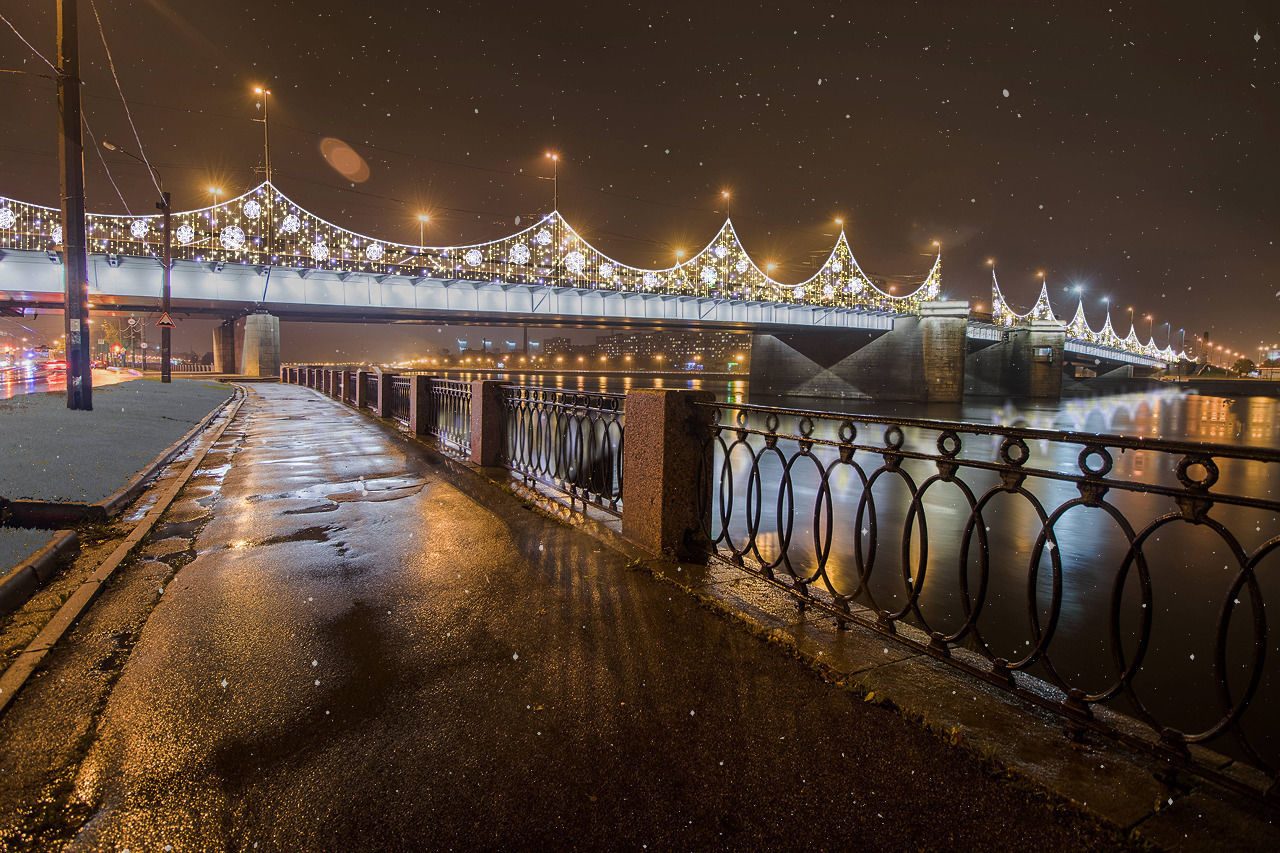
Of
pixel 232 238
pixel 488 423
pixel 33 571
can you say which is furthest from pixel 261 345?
pixel 33 571

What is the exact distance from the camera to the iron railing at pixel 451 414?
37.2 feet

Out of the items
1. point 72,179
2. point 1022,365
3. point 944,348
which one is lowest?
point 1022,365

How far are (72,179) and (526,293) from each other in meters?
41.4

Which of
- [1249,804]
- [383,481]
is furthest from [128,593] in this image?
[1249,804]

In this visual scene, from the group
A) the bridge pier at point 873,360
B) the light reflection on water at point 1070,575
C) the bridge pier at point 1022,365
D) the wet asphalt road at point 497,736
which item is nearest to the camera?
the wet asphalt road at point 497,736

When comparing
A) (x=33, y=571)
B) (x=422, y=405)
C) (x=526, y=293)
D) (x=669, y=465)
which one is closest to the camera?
(x=33, y=571)

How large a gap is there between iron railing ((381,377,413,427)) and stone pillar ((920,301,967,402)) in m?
53.8

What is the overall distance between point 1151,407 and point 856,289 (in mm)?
29156

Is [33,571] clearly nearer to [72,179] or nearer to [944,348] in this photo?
[72,179]

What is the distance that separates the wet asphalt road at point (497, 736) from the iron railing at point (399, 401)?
1263 centimetres

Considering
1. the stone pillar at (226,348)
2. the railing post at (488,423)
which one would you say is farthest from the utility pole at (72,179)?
the stone pillar at (226,348)

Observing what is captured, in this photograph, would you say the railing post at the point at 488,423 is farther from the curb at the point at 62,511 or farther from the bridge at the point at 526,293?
the bridge at the point at 526,293

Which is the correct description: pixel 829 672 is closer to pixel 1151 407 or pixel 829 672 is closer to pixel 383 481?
pixel 383 481

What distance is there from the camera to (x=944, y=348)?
199 feet
